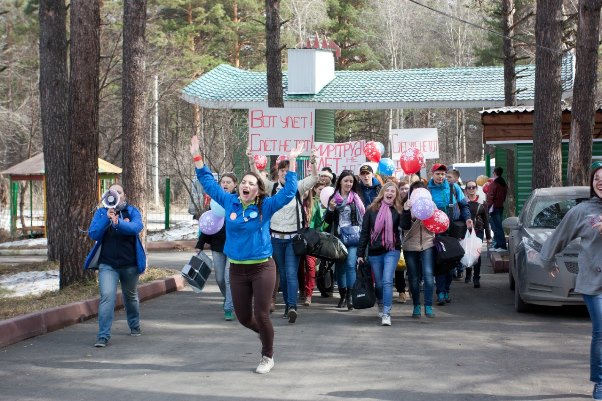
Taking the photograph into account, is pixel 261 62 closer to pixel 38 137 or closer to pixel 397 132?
pixel 38 137

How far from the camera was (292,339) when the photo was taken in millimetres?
10320

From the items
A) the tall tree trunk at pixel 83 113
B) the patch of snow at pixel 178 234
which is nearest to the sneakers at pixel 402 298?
the tall tree trunk at pixel 83 113

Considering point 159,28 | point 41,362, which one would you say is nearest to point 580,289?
point 41,362

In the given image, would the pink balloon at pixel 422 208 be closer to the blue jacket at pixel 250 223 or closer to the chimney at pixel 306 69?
the blue jacket at pixel 250 223

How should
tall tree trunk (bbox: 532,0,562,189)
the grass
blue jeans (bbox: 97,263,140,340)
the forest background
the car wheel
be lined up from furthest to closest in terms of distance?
the forest background, tall tree trunk (bbox: 532,0,562,189), the car wheel, the grass, blue jeans (bbox: 97,263,140,340)

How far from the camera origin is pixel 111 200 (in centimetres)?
1012

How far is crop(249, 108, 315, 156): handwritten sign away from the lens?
1831cm

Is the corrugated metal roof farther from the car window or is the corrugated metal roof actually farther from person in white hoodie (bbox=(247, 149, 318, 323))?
the car window

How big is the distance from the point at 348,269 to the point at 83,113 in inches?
174

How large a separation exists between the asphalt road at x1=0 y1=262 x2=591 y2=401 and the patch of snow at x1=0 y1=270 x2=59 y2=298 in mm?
3450

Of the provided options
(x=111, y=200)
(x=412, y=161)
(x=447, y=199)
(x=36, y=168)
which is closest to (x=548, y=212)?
(x=447, y=199)

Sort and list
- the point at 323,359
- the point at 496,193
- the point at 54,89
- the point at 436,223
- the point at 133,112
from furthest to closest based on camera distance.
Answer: the point at 54,89 → the point at 496,193 → the point at 133,112 → the point at 436,223 → the point at 323,359

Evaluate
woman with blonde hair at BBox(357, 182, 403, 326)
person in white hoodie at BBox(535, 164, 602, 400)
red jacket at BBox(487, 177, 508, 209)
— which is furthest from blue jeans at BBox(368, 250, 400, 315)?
red jacket at BBox(487, 177, 508, 209)

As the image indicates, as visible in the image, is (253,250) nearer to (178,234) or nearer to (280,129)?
(280,129)
